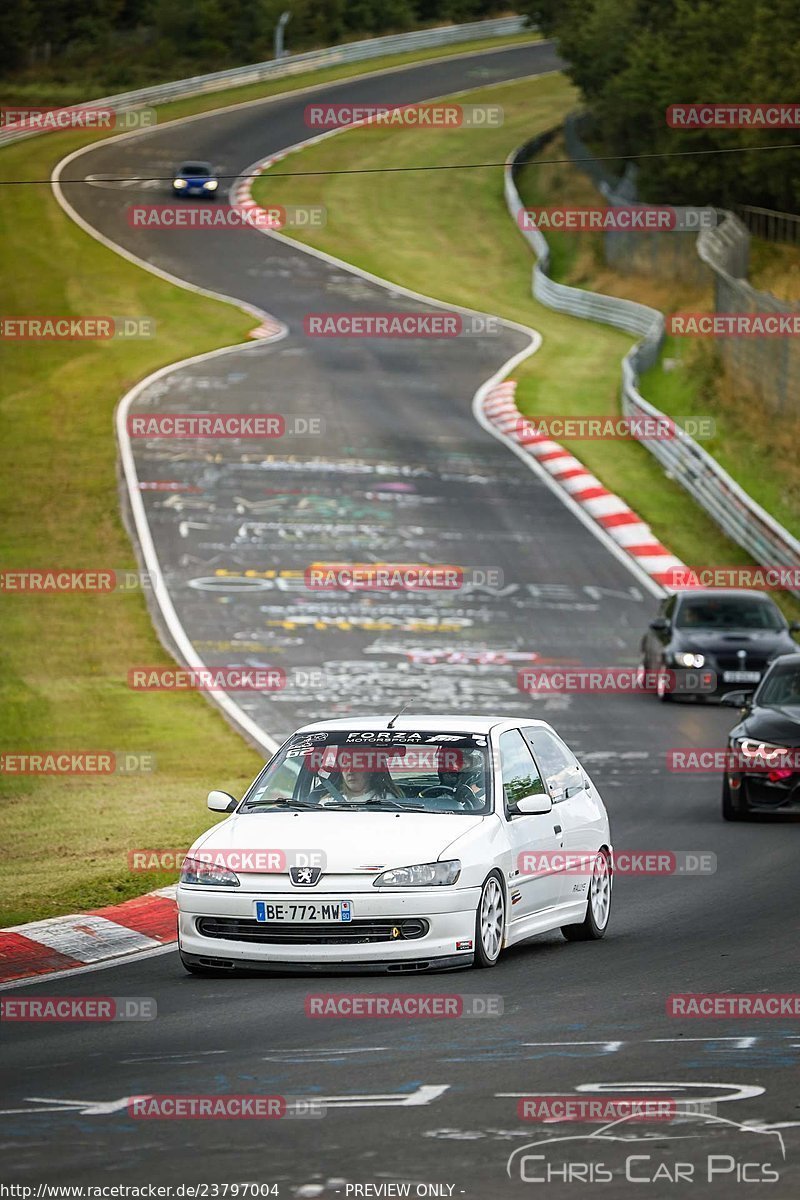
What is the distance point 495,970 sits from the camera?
10.9 meters

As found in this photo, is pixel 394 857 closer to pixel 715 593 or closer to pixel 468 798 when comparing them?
pixel 468 798

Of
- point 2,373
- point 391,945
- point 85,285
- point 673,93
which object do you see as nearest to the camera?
point 391,945

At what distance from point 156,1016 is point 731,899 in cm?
519

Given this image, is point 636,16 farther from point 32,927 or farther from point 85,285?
point 32,927

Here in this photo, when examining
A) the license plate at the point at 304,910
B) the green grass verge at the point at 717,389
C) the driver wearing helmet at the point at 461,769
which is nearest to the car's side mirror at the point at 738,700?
the driver wearing helmet at the point at 461,769

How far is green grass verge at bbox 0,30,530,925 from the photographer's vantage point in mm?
15812

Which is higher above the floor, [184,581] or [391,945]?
[391,945]

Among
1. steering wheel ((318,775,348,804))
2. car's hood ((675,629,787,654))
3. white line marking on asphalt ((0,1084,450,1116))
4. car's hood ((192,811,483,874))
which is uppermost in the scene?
white line marking on asphalt ((0,1084,450,1116))

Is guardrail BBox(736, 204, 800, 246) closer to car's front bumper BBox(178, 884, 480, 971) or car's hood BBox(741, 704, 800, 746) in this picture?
car's hood BBox(741, 704, 800, 746)

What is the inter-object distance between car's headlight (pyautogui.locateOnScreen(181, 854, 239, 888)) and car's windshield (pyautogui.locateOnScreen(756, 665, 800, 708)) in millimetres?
8306

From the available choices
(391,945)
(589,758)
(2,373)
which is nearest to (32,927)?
(391,945)

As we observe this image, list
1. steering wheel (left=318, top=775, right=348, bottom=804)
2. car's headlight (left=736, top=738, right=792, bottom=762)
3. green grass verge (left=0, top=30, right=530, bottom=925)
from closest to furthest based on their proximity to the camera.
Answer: steering wheel (left=318, top=775, right=348, bottom=804) → green grass verge (left=0, top=30, right=530, bottom=925) → car's headlight (left=736, top=738, right=792, bottom=762)

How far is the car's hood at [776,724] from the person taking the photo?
17266mm

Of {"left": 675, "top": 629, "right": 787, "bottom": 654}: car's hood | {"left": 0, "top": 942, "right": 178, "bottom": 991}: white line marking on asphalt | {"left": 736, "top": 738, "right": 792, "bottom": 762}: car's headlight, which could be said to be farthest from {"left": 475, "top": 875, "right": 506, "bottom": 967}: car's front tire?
{"left": 675, "top": 629, "right": 787, "bottom": 654}: car's hood
